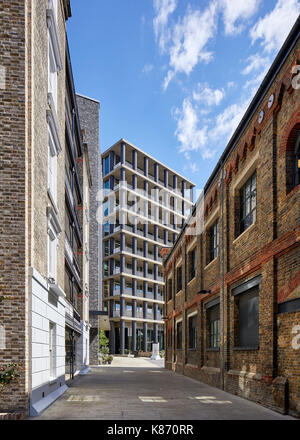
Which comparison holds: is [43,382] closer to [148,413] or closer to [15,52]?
[148,413]

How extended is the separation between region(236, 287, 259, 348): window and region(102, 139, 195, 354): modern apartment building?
160 feet

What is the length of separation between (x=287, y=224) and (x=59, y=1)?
12.6 metres

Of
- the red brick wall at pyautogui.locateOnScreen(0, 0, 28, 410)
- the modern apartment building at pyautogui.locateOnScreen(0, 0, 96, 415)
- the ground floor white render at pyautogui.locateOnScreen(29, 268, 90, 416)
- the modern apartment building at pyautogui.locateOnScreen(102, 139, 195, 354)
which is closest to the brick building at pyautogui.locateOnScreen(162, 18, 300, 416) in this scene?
the ground floor white render at pyautogui.locateOnScreen(29, 268, 90, 416)

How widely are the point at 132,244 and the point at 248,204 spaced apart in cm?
5266

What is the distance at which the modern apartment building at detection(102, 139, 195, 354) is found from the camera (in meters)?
64.5

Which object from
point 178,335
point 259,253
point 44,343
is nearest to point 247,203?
point 259,253

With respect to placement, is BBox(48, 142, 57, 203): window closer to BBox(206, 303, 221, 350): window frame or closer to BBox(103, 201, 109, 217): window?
BBox(206, 303, 221, 350): window frame

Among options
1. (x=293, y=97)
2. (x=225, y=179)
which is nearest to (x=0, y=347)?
(x=293, y=97)

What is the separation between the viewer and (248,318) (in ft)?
47.1

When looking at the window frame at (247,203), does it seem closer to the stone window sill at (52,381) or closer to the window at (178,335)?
the stone window sill at (52,381)

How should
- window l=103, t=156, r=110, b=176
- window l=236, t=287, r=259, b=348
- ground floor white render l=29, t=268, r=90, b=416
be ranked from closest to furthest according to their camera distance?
ground floor white render l=29, t=268, r=90, b=416 < window l=236, t=287, r=259, b=348 < window l=103, t=156, r=110, b=176

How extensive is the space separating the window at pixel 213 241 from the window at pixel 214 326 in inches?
90.0

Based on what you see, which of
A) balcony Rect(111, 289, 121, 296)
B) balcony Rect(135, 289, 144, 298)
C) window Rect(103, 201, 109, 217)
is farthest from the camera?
balcony Rect(135, 289, 144, 298)

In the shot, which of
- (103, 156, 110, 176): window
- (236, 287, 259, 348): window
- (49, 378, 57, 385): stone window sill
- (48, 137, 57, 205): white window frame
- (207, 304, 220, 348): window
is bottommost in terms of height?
(49, 378, 57, 385): stone window sill
